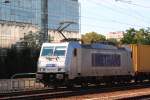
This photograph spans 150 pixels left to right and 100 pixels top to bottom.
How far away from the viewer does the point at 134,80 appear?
38.7 meters

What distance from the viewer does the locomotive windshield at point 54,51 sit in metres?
29.7

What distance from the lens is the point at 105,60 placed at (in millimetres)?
33312

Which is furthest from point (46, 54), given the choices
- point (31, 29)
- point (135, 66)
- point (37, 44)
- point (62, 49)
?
point (31, 29)

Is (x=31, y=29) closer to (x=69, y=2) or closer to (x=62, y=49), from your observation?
(x=69, y=2)

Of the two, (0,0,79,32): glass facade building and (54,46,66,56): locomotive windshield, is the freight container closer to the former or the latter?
(54,46,66,56): locomotive windshield

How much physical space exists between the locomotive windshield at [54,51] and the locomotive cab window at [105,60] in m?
3.15

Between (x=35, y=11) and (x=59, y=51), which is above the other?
(x=35, y=11)

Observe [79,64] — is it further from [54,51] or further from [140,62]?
[140,62]

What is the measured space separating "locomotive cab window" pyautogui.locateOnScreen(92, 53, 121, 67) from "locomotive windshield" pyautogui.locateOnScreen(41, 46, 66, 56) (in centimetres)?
315

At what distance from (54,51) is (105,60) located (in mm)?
4762

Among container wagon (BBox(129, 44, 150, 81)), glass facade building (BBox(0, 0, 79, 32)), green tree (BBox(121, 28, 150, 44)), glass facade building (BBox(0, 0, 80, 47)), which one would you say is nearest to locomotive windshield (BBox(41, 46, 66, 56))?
container wagon (BBox(129, 44, 150, 81))

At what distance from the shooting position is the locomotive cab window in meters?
32.3

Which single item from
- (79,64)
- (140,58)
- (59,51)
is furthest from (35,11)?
(59,51)

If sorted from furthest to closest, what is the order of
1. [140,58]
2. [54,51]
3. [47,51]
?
[140,58], [47,51], [54,51]
